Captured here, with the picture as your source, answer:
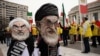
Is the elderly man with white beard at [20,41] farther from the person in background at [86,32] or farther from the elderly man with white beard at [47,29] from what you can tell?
the person in background at [86,32]

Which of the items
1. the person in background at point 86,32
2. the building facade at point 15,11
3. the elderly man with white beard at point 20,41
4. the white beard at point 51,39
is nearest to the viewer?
the white beard at point 51,39

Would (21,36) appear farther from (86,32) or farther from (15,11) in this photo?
(86,32)

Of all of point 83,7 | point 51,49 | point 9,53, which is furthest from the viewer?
point 83,7

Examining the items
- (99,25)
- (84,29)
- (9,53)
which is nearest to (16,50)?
(9,53)

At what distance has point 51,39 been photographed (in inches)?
81.7

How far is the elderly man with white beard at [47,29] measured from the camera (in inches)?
81.2

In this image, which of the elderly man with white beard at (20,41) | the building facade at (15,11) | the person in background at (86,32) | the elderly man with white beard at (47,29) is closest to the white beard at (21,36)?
the elderly man with white beard at (20,41)

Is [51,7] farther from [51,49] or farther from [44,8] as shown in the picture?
[51,49]

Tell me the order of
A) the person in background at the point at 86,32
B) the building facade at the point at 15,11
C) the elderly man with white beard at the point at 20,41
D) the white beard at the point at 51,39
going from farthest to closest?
the person in background at the point at 86,32
the building facade at the point at 15,11
the elderly man with white beard at the point at 20,41
the white beard at the point at 51,39

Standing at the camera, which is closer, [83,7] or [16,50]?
[16,50]

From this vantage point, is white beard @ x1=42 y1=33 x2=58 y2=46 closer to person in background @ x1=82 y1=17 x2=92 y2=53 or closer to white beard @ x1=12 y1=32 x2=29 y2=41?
white beard @ x1=12 y1=32 x2=29 y2=41

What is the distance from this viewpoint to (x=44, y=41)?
210 cm

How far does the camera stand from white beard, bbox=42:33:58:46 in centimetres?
205

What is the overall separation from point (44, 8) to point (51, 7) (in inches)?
2.2
